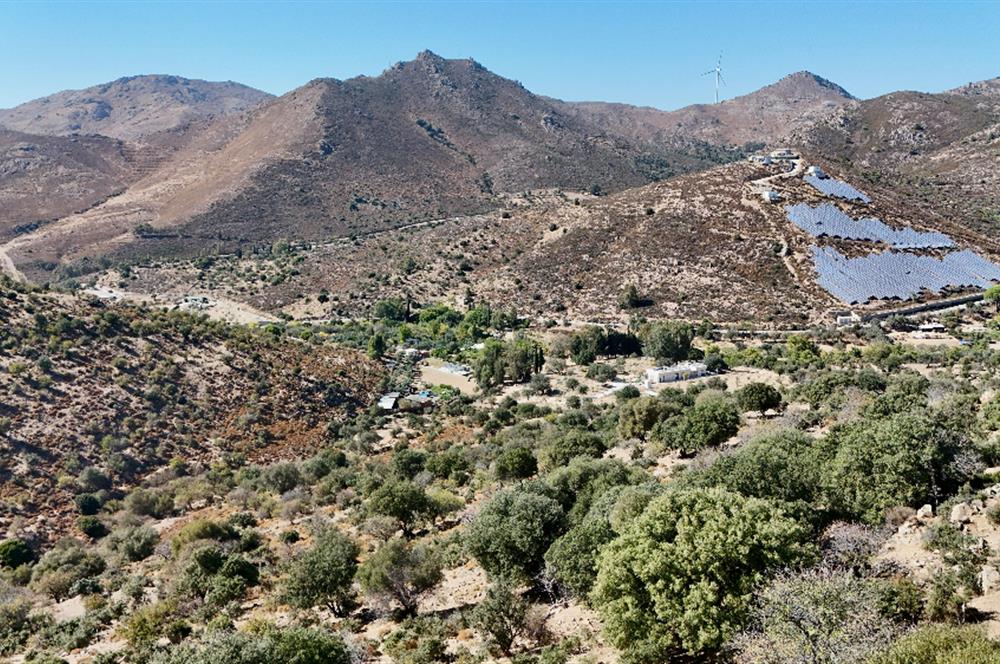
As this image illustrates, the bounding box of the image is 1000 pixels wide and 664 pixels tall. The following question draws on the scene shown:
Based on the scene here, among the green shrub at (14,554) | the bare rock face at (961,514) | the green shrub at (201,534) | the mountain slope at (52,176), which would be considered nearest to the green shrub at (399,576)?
the green shrub at (201,534)

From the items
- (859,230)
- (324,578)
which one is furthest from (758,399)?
(859,230)

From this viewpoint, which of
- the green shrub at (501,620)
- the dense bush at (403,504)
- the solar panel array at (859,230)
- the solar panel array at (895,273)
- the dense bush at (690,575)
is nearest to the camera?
the dense bush at (690,575)

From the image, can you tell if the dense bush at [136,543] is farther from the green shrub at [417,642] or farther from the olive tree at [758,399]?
the olive tree at [758,399]

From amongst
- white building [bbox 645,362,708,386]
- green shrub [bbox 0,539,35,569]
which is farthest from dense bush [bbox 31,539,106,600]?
white building [bbox 645,362,708,386]

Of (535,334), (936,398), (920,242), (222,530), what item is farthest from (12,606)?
(920,242)

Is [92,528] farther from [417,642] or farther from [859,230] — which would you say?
[859,230]

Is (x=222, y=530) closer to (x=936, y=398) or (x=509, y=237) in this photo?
(x=936, y=398)
